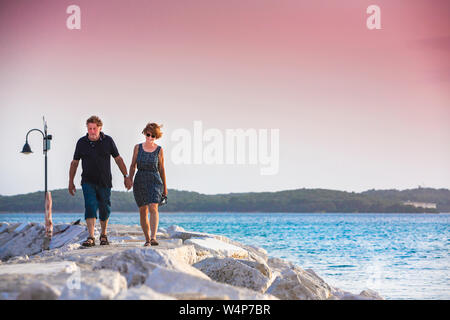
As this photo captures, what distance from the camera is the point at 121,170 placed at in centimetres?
779

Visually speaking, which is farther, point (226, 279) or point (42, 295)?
Answer: point (226, 279)

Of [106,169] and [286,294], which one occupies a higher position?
[106,169]

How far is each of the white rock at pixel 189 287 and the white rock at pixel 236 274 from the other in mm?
1940

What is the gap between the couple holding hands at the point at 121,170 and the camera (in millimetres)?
7391

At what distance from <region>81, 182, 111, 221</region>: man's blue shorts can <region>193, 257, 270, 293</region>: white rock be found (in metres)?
2.13

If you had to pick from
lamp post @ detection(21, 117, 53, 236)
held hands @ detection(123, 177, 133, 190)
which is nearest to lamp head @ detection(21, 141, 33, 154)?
lamp post @ detection(21, 117, 53, 236)

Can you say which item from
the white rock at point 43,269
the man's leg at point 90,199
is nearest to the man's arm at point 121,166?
the man's leg at point 90,199

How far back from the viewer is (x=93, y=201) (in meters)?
7.68

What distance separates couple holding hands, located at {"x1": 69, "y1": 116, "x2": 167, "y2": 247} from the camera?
7.39m

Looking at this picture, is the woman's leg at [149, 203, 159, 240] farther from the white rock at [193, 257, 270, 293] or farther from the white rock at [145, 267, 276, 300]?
the white rock at [145, 267, 276, 300]
